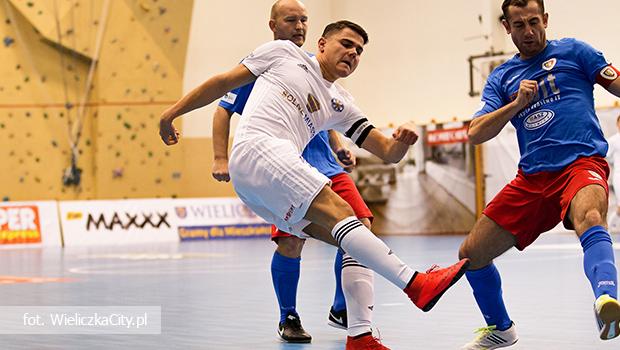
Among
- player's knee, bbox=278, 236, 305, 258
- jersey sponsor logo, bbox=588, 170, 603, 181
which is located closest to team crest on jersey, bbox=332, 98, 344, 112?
player's knee, bbox=278, 236, 305, 258

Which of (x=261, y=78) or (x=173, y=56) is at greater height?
(x=261, y=78)

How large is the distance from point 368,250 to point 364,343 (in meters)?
0.60

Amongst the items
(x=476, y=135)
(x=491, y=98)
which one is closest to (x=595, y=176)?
(x=476, y=135)

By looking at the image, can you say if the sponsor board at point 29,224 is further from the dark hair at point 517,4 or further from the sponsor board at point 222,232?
the dark hair at point 517,4

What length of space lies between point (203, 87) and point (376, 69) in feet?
69.3

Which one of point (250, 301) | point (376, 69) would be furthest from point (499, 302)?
point (376, 69)

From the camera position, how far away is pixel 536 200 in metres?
5.47

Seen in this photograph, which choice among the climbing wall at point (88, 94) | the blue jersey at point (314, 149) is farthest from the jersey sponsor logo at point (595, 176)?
the climbing wall at point (88, 94)

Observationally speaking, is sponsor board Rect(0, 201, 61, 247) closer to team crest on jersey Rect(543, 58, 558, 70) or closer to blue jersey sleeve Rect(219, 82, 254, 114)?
blue jersey sleeve Rect(219, 82, 254, 114)

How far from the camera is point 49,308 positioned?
8336mm

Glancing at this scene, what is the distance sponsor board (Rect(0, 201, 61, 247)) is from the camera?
804 inches

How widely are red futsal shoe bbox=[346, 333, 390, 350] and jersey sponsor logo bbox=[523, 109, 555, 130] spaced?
1.44 metres

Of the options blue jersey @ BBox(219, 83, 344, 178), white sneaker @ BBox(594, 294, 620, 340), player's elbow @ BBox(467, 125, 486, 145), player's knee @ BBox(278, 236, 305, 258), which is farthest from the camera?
player's knee @ BBox(278, 236, 305, 258)

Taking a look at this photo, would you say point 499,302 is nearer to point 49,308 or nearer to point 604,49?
point 49,308
